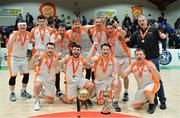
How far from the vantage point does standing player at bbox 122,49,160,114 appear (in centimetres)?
634

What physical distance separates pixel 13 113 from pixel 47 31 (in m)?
2.00

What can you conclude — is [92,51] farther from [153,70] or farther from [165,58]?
[165,58]

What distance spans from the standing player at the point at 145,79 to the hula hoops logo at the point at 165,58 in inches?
281

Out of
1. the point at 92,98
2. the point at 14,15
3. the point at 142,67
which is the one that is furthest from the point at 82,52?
the point at 14,15

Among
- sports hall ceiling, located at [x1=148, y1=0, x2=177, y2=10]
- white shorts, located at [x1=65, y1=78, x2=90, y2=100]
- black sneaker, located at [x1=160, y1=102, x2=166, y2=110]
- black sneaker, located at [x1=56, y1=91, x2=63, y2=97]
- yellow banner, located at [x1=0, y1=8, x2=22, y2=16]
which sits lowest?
black sneaker, located at [x1=160, y1=102, x2=166, y2=110]

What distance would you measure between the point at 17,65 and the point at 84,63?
1.49 meters

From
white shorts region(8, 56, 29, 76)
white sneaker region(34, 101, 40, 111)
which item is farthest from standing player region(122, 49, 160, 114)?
white shorts region(8, 56, 29, 76)

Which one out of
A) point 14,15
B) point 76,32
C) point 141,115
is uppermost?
point 14,15

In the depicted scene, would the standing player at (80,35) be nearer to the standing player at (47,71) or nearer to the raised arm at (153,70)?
the standing player at (47,71)

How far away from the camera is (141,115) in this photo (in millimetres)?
6180

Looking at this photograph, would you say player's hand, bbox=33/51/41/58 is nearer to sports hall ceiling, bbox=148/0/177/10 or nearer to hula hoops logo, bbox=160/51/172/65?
hula hoops logo, bbox=160/51/172/65

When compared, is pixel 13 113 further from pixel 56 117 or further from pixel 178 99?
pixel 178 99

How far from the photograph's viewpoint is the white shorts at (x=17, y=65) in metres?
7.27

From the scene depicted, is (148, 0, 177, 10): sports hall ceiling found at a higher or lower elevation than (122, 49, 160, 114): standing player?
higher
